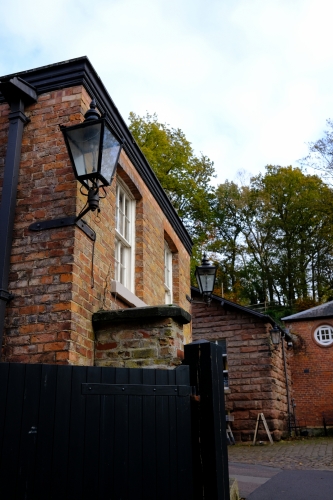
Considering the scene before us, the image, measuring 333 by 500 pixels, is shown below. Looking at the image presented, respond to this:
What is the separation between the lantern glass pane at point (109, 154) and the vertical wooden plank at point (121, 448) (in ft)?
6.24

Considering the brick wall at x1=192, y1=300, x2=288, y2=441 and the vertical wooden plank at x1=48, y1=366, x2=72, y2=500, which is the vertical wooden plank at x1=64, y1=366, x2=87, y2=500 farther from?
the brick wall at x1=192, y1=300, x2=288, y2=441

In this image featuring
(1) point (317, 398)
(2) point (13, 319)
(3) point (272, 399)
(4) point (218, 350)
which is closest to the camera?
(4) point (218, 350)

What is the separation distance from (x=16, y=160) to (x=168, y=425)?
3227mm

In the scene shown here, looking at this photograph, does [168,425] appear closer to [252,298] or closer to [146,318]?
[146,318]

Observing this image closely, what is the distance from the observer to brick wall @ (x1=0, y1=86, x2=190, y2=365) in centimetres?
459

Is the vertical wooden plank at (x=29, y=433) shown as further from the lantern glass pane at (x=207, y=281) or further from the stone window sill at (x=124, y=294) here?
the lantern glass pane at (x=207, y=281)

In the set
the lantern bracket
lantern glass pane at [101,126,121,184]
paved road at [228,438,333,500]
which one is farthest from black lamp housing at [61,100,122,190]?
paved road at [228,438,333,500]

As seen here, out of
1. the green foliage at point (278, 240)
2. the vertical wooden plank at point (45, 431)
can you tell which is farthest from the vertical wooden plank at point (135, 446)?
the green foliage at point (278, 240)

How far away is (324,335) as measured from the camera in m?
19.4

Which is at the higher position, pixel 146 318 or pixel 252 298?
pixel 252 298

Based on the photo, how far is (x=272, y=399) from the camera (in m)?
13.7

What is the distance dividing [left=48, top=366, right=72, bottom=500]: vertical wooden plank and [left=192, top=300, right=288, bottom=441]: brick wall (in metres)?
11.4

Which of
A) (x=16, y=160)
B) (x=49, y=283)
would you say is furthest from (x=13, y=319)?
(x=16, y=160)

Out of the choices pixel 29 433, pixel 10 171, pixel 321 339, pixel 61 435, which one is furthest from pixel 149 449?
pixel 321 339
